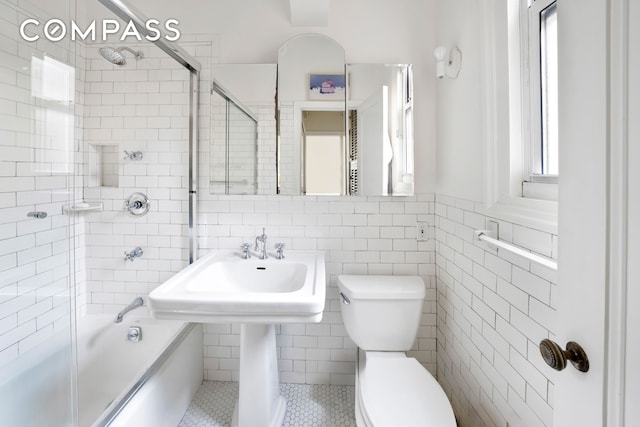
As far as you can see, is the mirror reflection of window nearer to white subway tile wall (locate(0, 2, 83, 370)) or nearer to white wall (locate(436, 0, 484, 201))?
white wall (locate(436, 0, 484, 201))

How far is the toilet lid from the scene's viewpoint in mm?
1096

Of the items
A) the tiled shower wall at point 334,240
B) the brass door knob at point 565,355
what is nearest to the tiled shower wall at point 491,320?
the tiled shower wall at point 334,240

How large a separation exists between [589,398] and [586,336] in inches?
4.0

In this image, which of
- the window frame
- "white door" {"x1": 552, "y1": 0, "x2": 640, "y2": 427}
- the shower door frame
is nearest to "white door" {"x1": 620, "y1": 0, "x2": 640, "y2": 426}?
"white door" {"x1": 552, "y1": 0, "x2": 640, "y2": 427}

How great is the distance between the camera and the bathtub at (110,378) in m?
1.10

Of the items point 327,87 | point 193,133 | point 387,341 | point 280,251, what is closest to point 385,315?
point 387,341

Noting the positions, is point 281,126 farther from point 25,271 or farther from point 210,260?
point 25,271

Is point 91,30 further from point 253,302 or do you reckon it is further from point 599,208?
point 599,208

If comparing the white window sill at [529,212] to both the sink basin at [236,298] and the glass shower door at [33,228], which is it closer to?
the sink basin at [236,298]

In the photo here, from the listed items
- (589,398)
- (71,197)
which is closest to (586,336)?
(589,398)

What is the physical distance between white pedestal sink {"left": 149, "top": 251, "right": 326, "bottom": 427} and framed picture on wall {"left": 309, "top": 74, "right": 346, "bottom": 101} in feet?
2.92

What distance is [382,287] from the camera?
159cm

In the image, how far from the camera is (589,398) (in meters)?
0.53

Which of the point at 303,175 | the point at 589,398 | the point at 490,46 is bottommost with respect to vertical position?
the point at 589,398
